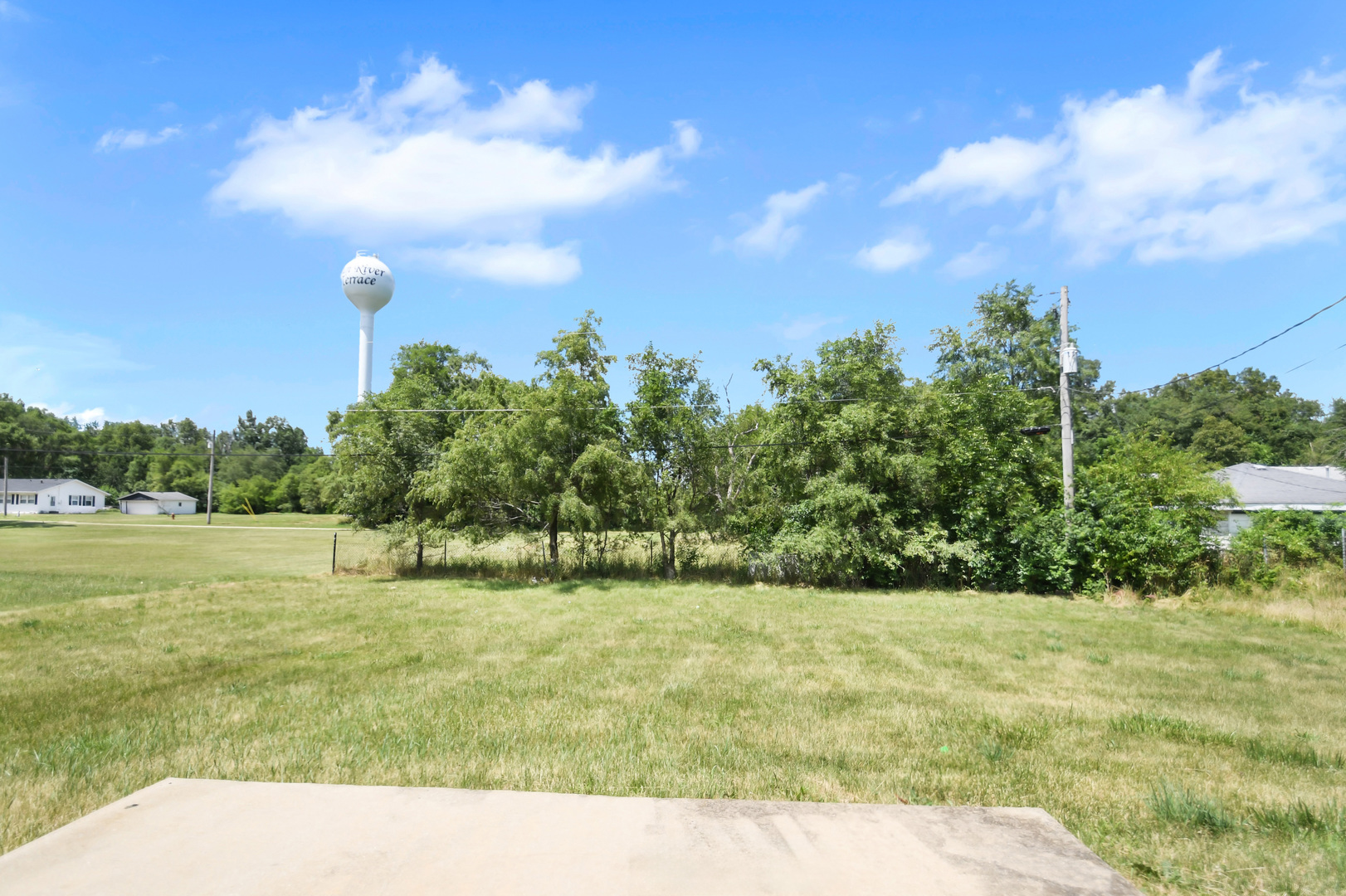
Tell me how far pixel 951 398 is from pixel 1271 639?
961 cm

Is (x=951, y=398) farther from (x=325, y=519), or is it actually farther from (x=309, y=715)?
(x=325, y=519)

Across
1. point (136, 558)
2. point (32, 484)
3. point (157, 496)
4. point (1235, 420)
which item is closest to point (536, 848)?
point (136, 558)

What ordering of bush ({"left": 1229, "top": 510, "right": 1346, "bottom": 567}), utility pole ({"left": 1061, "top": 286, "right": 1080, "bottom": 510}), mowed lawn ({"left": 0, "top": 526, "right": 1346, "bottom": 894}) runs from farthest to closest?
utility pole ({"left": 1061, "top": 286, "right": 1080, "bottom": 510}) → bush ({"left": 1229, "top": 510, "right": 1346, "bottom": 567}) → mowed lawn ({"left": 0, "top": 526, "right": 1346, "bottom": 894})

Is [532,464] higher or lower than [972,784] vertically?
higher

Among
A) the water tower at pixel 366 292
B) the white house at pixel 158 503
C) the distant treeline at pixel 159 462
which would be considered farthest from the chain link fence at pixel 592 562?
the white house at pixel 158 503

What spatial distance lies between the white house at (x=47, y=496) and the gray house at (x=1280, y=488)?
10683cm

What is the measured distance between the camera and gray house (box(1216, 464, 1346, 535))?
2683 cm

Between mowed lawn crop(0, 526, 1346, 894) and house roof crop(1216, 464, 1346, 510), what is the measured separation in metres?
20.6

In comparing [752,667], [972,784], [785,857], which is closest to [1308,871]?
[972,784]

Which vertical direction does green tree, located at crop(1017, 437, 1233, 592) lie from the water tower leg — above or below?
below

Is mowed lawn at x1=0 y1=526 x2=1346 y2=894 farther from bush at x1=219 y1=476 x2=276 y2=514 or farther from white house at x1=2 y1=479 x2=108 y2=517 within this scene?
white house at x1=2 y1=479 x2=108 y2=517

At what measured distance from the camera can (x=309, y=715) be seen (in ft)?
19.5

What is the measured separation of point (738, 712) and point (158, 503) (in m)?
101

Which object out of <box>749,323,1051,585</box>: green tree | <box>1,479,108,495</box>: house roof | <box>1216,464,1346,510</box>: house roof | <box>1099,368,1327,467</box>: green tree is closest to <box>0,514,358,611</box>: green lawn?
<box>749,323,1051,585</box>: green tree
